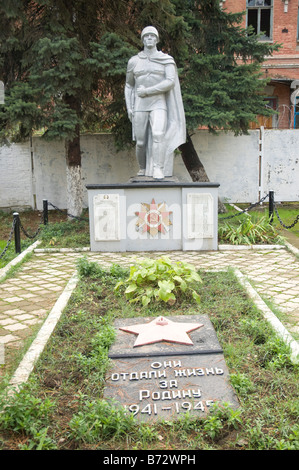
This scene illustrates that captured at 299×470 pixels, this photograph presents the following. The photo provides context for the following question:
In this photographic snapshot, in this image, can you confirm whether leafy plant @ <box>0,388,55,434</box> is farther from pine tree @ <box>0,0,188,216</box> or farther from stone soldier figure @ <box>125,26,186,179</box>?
pine tree @ <box>0,0,188,216</box>

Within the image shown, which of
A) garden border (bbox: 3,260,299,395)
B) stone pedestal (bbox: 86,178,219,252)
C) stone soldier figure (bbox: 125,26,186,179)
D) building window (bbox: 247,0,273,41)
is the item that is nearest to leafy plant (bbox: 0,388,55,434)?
garden border (bbox: 3,260,299,395)

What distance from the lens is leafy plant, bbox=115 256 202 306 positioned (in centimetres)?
469

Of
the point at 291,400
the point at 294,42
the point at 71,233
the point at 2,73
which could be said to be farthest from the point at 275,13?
the point at 291,400

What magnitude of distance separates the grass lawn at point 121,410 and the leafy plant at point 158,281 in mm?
281

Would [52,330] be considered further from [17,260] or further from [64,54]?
[64,54]

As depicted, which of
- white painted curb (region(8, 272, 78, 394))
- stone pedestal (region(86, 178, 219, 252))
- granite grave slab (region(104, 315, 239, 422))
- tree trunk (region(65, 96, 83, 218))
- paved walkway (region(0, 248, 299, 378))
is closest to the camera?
granite grave slab (region(104, 315, 239, 422))

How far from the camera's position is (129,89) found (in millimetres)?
7996

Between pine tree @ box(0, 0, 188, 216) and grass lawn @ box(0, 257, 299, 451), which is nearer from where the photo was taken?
grass lawn @ box(0, 257, 299, 451)

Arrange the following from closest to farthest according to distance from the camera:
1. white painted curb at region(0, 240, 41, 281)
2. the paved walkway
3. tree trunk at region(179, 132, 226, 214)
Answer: the paved walkway < white painted curb at region(0, 240, 41, 281) < tree trunk at region(179, 132, 226, 214)

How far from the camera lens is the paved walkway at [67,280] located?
449 centimetres

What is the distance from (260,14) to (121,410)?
69.3 feet

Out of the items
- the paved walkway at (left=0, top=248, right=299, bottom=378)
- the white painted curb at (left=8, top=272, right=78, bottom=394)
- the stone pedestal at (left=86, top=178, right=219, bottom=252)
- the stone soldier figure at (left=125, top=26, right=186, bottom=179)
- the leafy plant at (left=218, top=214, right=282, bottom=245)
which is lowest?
the paved walkway at (left=0, top=248, right=299, bottom=378)

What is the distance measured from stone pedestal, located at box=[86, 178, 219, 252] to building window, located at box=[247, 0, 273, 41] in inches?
613

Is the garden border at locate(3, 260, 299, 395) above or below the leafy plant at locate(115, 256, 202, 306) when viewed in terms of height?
below
